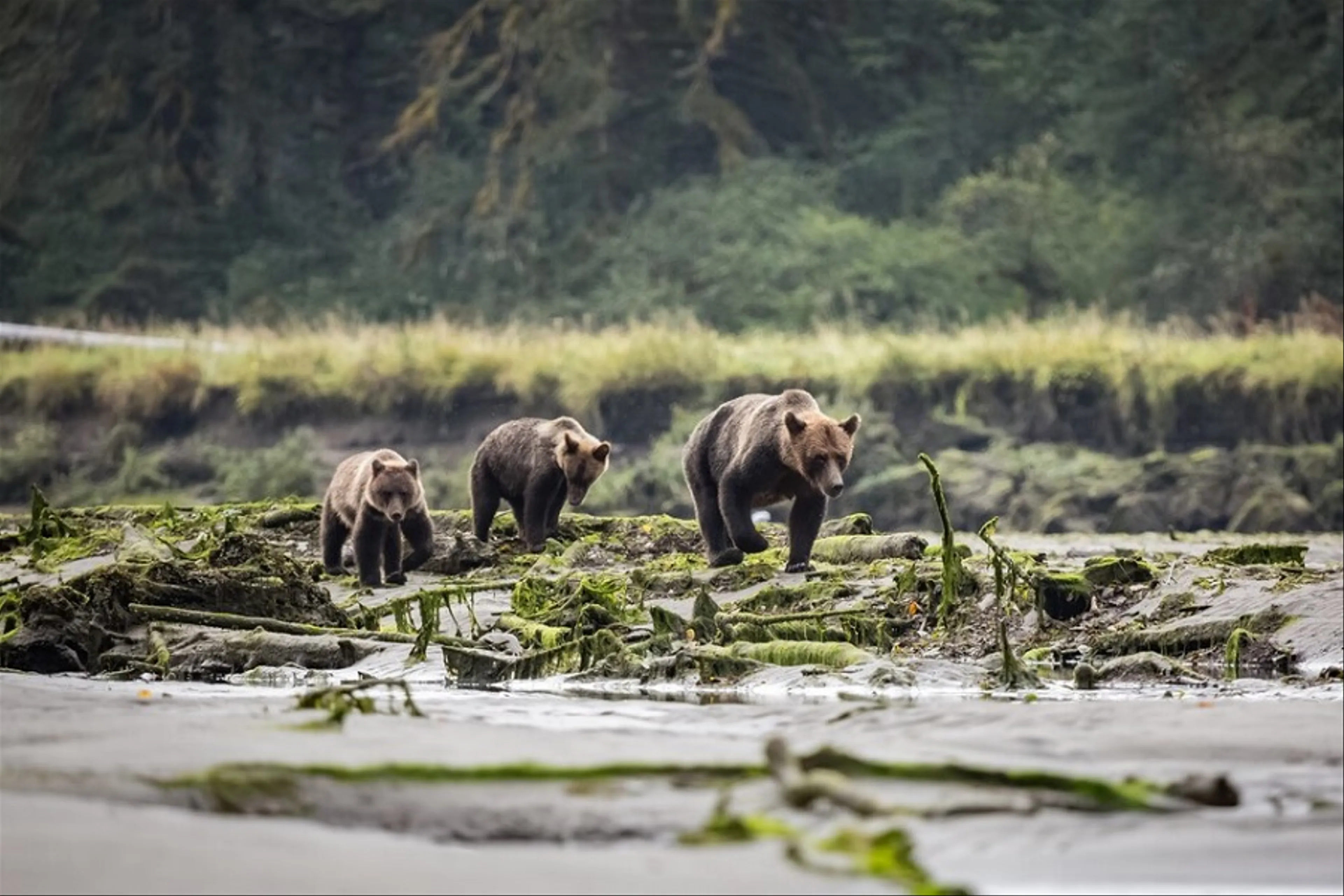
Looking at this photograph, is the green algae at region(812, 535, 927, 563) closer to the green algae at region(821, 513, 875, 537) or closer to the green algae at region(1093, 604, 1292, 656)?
the green algae at region(821, 513, 875, 537)

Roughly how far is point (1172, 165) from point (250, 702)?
25.6m

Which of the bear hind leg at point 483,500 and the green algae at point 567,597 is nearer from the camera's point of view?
the green algae at point 567,597

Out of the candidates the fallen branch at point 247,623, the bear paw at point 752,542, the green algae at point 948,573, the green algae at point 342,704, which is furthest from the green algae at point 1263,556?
the green algae at point 342,704

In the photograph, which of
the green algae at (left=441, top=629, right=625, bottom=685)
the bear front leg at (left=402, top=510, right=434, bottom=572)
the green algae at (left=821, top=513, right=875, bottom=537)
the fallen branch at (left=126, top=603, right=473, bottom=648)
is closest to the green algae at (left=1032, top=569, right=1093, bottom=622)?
the green algae at (left=441, top=629, right=625, bottom=685)

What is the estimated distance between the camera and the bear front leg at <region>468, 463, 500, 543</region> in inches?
484

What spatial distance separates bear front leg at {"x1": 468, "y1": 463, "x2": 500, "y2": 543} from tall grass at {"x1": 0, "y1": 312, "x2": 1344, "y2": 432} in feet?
25.1

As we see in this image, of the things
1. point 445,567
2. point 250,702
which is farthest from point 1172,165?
point 250,702

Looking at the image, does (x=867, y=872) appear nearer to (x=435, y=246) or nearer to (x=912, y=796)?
(x=912, y=796)

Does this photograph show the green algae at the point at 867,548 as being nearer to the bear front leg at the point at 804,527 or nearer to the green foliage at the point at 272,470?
A: the bear front leg at the point at 804,527

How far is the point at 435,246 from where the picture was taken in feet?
106

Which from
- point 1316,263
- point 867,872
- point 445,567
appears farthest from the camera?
point 1316,263

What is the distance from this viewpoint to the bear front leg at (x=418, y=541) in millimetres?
11250

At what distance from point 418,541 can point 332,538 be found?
1.40 ft

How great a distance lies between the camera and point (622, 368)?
2038cm
